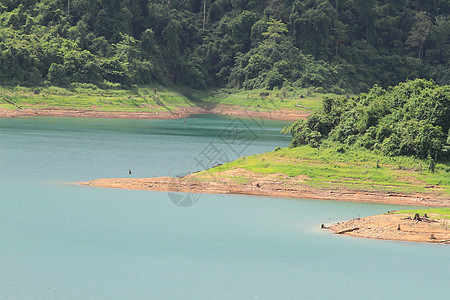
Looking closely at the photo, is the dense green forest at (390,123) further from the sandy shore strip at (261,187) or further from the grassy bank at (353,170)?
the sandy shore strip at (261,187)

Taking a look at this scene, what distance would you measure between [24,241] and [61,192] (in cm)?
898

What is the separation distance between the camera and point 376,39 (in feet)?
418

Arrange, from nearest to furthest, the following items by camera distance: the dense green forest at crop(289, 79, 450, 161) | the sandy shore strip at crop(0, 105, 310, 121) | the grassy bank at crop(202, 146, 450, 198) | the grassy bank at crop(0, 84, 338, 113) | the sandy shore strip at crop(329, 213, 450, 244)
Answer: the sandy shore strip at crop(329, 213, 450, 244) < the grassy bank at crop(202, 146, 450, 198) < the dense green forest at crop(289, 79, 450, 161) < the sandy shore strip at crop(0, 105, 310, 121) < the grassy bank at crop(0, 84, 338, 113)

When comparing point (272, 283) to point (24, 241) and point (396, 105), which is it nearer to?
point (24, 241)

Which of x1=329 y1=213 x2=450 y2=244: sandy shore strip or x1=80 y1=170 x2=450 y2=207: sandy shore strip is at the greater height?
x1=329 y1=213 x2=450 y2=244: sandy shore strip

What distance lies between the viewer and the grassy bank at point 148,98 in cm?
8512

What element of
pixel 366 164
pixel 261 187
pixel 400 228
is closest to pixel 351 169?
pixel 366 164

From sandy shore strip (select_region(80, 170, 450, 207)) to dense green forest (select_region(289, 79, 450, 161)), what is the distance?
3.65 metres

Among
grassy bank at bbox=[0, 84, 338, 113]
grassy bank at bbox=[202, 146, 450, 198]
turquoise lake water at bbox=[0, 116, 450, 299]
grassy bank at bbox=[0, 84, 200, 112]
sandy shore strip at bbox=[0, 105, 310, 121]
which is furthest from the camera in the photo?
grassy bank at bbox=[0, 84, 338, 113]

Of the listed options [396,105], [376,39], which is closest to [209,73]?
[376,39]

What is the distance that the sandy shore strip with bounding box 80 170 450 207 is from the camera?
3347cm

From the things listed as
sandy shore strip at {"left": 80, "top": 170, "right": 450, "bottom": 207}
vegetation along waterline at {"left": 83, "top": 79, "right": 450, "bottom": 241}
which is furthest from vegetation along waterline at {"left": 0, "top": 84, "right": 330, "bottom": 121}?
vegetation along waterline at {"left": 83, "top": 79, "right": 450, "bottom": 241}

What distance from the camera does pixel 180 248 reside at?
2475cm

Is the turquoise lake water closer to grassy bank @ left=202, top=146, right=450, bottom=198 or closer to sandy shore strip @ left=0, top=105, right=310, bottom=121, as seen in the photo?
grassy bank @ left=202, top=146, right=450, bottom=198
